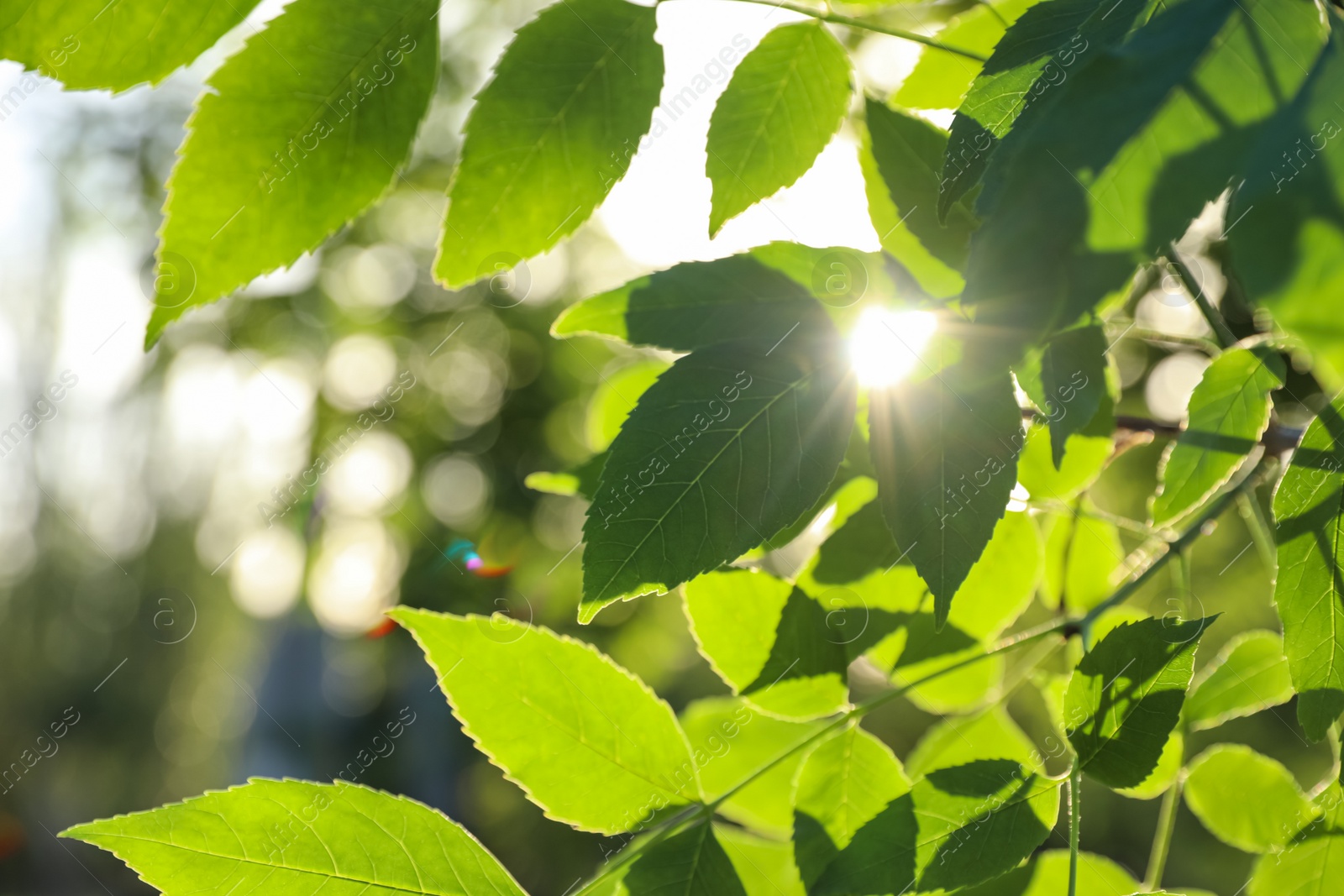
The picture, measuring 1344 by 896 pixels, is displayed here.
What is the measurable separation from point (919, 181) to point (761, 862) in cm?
46

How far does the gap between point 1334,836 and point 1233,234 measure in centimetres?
43

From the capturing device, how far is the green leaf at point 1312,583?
0.41 m

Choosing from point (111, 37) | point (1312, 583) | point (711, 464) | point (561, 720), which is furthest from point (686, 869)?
point (111, 37)

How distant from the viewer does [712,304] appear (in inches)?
19.4

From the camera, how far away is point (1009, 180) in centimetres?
24

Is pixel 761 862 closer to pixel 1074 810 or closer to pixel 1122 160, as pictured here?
pixel 1074 810

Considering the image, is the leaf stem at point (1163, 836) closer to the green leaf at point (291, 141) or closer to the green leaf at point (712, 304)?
the green leaf at point (712, 304)

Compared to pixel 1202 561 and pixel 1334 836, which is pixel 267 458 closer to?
pixel 1202 561

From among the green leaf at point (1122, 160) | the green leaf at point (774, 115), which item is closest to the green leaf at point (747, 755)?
the green leaf at point (774, 115)

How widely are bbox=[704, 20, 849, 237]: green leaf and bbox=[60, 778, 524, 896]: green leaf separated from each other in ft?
1.10

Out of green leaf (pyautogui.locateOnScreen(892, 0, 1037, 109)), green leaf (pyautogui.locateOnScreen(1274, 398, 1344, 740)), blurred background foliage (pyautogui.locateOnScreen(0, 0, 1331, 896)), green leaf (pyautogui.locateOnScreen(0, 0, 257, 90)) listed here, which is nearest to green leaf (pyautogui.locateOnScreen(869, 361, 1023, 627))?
green leaf (pyautogui.locateOnScreen(1274, 398, 1344, 740))

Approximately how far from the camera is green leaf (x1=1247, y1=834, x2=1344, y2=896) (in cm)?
48

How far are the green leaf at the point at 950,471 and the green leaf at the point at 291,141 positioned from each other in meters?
0.28

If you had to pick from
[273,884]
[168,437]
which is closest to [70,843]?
[168,437]
